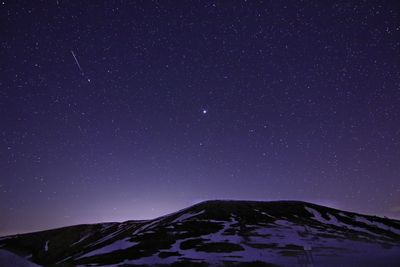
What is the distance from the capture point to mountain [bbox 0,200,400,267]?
184 feet

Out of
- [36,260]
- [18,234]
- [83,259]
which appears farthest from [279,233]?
[18,234]

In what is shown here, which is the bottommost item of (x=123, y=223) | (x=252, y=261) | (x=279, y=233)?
(x=252, y=261)

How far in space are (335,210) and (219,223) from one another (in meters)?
48.2

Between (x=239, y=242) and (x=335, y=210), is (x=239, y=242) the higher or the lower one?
the lower one

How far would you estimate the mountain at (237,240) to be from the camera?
56062 mm

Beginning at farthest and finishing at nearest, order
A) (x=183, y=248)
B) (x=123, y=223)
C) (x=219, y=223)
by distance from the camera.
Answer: (x=123, y=223) < (x=219, y=223) < (x=183, y=248)

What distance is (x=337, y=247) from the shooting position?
62.9 metres

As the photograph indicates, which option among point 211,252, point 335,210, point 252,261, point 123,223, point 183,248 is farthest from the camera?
point 123,223

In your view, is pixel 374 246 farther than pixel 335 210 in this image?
No

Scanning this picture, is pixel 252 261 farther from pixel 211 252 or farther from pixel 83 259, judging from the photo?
pixel 83 259

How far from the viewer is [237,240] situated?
71.2 meters

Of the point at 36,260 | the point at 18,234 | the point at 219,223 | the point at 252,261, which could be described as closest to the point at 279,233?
the point at 219,223

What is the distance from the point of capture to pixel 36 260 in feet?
303

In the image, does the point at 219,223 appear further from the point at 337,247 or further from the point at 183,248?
the point at 337,247
